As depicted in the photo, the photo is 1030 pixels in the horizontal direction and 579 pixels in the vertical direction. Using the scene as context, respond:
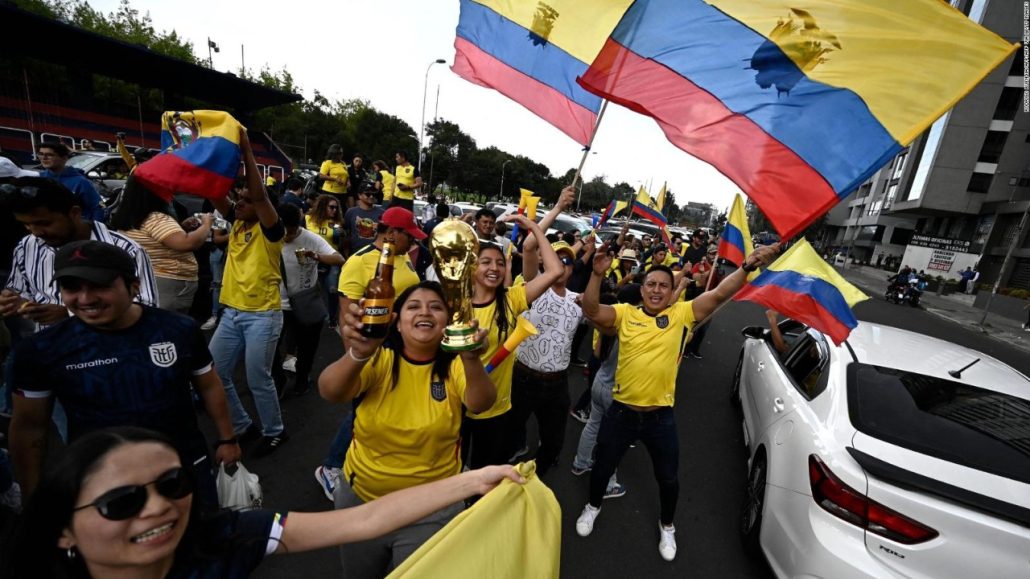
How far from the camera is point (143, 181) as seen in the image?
97.1 inches

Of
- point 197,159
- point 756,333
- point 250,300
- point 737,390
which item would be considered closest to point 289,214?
point 250,300

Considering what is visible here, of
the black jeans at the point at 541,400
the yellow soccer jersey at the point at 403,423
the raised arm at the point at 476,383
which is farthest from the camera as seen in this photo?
the black jeans at the point at 541,400

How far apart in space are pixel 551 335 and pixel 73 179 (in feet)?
13.5

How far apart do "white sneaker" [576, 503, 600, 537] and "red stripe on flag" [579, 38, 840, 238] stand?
7.66 ft

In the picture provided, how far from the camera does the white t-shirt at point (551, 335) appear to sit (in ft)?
10.8

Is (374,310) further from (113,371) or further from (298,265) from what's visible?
(298,265)

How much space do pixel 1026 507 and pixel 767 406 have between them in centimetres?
179

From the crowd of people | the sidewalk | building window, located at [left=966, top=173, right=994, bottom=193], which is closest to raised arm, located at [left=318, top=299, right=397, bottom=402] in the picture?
the crowd of people

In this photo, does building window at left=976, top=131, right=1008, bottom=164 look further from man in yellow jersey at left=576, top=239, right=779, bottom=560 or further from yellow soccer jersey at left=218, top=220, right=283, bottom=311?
yellow soccer jersey at left=218, top=220, right=283, bottom=311

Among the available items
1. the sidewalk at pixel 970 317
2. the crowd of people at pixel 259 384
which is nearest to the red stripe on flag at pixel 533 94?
the crowd of people at pixel 259 384

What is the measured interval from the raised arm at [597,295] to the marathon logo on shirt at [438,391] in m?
1.40

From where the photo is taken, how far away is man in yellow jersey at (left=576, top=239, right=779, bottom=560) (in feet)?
9.74

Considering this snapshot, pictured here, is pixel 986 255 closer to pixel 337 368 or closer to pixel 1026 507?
pixel 1026 507

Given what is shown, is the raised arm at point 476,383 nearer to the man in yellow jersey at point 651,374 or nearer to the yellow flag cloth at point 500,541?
the yellow flag cloth at point 500,541
